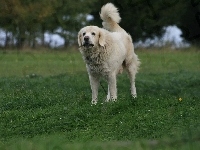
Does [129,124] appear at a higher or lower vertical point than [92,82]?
lower

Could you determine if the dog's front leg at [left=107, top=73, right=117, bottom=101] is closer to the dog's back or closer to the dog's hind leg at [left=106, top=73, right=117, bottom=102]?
the dog's hind leg at [left=106, top=73, right=117, bottom=102]

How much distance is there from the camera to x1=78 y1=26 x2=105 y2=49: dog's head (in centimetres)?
1247

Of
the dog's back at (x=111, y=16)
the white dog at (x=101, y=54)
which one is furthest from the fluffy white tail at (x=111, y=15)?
the white dog at (x=101, y=54)

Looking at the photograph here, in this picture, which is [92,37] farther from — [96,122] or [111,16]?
[96,122]


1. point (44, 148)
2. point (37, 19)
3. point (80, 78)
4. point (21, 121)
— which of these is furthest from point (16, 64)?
point (44, 148)

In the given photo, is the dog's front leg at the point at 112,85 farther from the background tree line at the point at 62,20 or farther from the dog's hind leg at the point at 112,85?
the background tree line at the point at 62,20

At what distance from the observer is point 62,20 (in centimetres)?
3956

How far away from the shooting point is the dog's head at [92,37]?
1247 cm

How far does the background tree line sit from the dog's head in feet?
44.0

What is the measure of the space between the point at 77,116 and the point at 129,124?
1217mm

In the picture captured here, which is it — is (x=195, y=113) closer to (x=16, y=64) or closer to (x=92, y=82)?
(x=92, y=82)

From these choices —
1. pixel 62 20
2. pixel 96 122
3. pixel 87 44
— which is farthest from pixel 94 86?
pixel 62 20

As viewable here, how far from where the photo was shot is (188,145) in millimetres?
6133

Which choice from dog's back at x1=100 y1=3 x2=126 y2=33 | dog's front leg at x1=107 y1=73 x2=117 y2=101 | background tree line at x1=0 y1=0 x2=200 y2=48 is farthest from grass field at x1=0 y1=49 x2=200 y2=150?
background tree line at x1=0 y1=0 x2=200 y2=48
